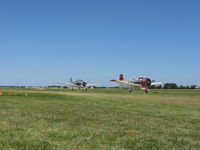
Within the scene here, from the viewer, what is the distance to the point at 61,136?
23.9 feet

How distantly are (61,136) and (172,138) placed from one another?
3541 millimetres

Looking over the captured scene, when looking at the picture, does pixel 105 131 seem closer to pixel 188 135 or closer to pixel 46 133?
pixel 46 133

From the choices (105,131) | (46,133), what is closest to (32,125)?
(46,133)

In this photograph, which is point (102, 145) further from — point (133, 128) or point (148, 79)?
point (148, 79)

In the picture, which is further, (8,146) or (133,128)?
(133,128)

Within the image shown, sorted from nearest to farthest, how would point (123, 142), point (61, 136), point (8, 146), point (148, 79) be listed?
1. point (8, 146)
2. point (123, 142)
3. point (61, 136)
4. point (148, 79)

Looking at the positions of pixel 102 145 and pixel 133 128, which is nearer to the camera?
pixel 102 145

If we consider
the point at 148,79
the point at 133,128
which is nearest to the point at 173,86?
the point at 148,79

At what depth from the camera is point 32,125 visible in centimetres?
905

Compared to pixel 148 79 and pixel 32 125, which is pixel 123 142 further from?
pixel 148 79

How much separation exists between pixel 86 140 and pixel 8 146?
2146mm

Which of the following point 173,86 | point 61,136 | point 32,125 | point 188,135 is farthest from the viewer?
point 173,86

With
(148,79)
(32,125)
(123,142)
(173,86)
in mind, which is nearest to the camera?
(123,142)

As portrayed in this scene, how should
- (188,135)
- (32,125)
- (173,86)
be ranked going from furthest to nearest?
(173,86) → (32,125) → (188,135)
